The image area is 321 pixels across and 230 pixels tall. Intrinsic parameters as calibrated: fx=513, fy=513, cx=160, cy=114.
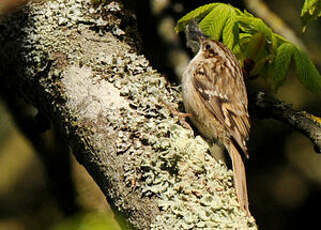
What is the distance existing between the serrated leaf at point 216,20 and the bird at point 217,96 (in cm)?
20

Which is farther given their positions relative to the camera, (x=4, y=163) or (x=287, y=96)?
(x=287, y=96)

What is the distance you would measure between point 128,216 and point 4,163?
174 centimetres

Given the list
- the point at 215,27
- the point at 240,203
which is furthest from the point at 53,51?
the point at 240,203

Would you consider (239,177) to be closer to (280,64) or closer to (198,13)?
(280,64)

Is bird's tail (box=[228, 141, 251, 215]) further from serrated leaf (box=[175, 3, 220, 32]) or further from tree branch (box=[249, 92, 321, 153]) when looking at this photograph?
serrated leaf (box=[175, 3, 220, 32])

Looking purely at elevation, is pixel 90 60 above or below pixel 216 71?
above

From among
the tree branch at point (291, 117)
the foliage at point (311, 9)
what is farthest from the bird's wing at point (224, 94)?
the foliage at point (311, 9)

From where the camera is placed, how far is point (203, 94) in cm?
252

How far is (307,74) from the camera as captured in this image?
79.9 inches

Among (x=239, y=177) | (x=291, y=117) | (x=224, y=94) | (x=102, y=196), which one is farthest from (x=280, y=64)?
(x=102, y=196)

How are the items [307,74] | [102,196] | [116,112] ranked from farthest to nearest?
[102,196]
[307,74]
[116,112]

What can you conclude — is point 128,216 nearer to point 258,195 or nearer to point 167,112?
point 167,112

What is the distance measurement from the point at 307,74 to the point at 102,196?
3.80 ft

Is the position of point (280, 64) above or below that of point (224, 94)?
above
